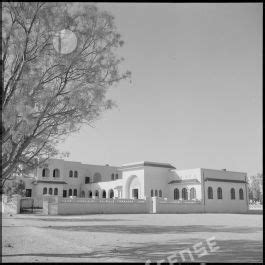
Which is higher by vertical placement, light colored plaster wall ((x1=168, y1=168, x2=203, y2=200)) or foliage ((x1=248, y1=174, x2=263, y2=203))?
light colored plaster wall ((x1=168, y1=168, x2=203, y2=200))

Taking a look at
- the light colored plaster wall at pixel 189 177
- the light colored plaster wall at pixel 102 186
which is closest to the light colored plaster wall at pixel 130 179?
the light colored plaster wall at pixel 102 186

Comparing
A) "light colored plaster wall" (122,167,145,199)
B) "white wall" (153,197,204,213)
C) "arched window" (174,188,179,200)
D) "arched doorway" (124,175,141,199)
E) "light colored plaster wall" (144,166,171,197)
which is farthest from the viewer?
"arched doorway" (124,175,141,199)

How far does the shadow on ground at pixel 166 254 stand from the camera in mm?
8680

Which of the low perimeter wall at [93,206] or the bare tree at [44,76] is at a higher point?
the bare tree at [44,76]

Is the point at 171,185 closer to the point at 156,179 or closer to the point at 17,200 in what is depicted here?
the point at 156,179

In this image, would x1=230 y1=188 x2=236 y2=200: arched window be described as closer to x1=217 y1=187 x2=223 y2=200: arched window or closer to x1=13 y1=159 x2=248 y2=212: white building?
x1=13 y1=159 x2=248 y2=212: white building

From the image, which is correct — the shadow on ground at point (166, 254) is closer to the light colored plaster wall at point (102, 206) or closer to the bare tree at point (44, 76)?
the bare tree at point (44, 76)

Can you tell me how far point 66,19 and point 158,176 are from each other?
37.6 meters

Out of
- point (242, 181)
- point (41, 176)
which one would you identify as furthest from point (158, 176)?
point (41, 176)

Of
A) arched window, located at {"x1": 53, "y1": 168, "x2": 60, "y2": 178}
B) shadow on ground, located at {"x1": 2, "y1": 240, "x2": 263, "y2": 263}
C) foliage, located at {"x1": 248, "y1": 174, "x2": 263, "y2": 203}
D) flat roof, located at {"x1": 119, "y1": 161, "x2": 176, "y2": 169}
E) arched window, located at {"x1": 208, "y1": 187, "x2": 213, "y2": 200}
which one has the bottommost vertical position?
foliage, located at {"x1": 248, "y1": 174, "x2": 263, "y2": 203}

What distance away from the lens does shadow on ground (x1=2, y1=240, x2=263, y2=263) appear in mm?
8680

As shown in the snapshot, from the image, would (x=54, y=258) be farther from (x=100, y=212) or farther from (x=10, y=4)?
(x=100, y=212)

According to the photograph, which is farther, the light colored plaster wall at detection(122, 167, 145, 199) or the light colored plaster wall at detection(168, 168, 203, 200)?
the light colored plaster wall at detection(122, 167, 145, 199)

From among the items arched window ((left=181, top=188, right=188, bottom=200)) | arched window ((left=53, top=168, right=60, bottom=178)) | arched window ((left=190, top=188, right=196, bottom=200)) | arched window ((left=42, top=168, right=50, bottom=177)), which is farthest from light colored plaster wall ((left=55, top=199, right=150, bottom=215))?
arched window ((left=53, top=168, right=60, bottom=178))
